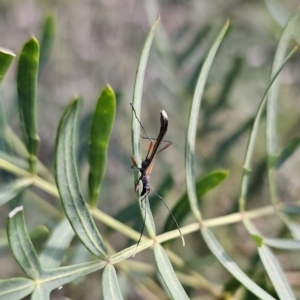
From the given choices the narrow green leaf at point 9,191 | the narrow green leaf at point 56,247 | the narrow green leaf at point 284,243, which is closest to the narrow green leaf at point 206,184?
the narrow green leaf at point 284,243

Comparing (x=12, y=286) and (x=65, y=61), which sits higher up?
(x=65, y=61)

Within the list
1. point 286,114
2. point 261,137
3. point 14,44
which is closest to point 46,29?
point 286,114

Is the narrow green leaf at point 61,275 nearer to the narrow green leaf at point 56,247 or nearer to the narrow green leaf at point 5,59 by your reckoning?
the narrow green leaf at point 56,247

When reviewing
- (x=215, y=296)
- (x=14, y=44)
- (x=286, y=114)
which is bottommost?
(x=215, y=296)

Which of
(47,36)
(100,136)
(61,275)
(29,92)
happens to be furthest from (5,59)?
(47,36)

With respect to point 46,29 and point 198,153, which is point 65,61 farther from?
point 46,29

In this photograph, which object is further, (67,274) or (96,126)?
(96,126)

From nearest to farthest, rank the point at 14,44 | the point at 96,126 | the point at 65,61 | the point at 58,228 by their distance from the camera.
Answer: the point at 96,126 → the point at 58,228 → the point at 65,61 → the point at 14,44

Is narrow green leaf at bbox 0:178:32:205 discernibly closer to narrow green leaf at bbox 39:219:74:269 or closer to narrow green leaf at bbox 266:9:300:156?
narrow green leaf at bbox 39:219:74:269
